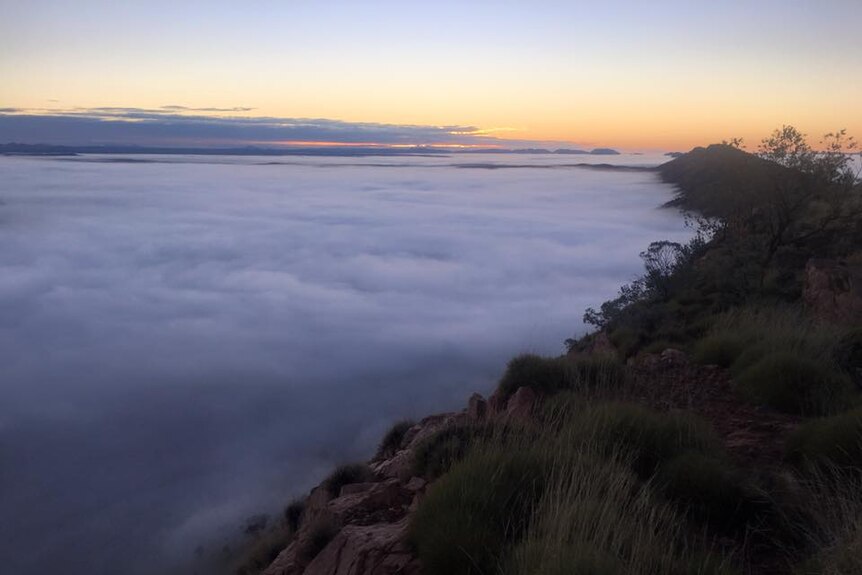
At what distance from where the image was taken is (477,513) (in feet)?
13.7

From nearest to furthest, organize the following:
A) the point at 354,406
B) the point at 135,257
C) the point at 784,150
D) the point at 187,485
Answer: the point at 784,150, the point at 187,485, the point at 354,406, the point at 135,257

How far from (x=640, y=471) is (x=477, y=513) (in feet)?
4.96

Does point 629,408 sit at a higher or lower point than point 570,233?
higher

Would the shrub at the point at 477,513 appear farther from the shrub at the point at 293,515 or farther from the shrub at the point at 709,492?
the shrub at the point at 293,515

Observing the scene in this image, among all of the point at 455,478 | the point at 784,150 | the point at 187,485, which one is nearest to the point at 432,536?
the point at 455,478

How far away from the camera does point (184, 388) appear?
42281 mm

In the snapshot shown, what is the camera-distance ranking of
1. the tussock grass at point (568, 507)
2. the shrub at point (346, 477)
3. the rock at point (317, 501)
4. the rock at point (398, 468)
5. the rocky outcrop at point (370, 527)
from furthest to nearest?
1. the shrub at point (346, 477)
2. the rock at point (317, 501)
3. the rock at point (398, 468)
4. the rocky outcrop at point (370, 527)
5. the tussock grass at point (568, 507)

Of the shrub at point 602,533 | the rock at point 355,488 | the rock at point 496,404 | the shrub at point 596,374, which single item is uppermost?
the shrub at point 602,533

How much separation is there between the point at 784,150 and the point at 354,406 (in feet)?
87.0

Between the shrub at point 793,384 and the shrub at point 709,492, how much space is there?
247 centimetres

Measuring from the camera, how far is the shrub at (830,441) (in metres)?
5.00

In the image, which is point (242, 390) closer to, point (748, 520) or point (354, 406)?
point (354, 406)

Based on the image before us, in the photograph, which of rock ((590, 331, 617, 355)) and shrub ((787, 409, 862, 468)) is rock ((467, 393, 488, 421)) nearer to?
shrub ((787, 409, 862, 468))

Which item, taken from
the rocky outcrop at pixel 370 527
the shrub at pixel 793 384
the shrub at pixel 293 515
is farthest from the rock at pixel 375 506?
the shrub at pixel 793 384
